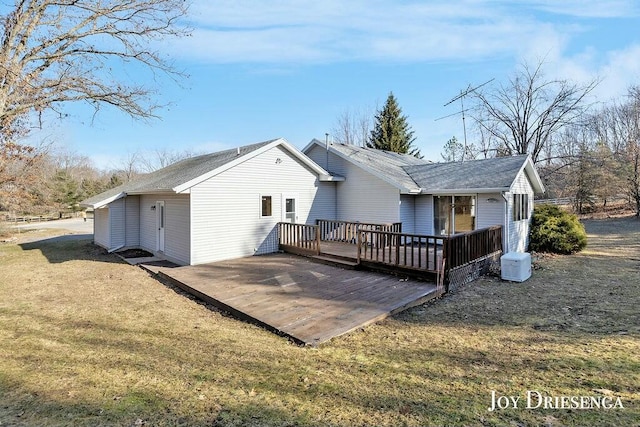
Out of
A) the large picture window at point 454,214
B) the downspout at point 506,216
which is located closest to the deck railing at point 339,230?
the large picture window at point 454,214

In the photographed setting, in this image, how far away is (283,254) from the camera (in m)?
12.2

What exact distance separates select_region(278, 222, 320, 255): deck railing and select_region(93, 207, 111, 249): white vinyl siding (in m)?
7.81

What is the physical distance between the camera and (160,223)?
12570 mm

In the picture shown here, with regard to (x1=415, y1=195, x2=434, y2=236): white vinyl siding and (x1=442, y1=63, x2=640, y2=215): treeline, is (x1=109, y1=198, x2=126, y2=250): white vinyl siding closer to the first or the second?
(x1=415, y1=195, x2=434, y2=236): white vinyl siding

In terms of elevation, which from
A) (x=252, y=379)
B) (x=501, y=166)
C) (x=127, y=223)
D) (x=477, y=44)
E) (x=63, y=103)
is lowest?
(x=252, y=379)

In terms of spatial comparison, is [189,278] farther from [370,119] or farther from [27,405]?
[370,119]

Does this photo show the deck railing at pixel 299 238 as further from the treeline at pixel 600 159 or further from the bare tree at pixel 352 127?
the bare tree at pixel 352 127

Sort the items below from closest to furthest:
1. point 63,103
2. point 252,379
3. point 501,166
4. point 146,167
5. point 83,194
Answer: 1. point 252,379
2. point 63,103
3. point 501,166
4. point 83,194
5. point 146,167

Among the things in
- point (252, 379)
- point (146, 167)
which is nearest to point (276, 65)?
point (252, 379)

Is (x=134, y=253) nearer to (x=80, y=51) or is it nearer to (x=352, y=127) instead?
(x=80, y=51)

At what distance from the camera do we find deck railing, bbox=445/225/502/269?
8.02 meters

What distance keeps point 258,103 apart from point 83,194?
3142 centimetres

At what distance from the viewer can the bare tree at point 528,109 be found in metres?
25.1

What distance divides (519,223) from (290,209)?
9061mm
